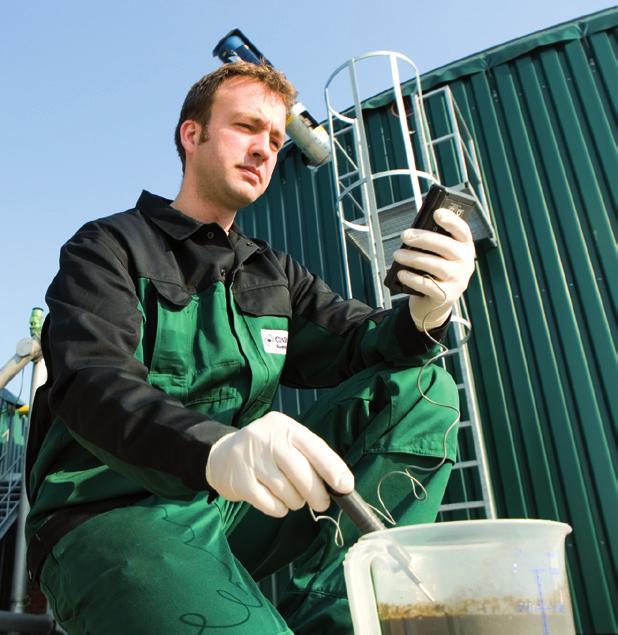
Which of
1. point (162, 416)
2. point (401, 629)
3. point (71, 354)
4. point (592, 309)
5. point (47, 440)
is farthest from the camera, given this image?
point (592, 309)

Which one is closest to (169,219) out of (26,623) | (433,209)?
(433,209)

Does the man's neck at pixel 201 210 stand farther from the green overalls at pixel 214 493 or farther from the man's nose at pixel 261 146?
the green overalls at pixel 214 493

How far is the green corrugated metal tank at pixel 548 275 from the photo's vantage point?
437 centimetres

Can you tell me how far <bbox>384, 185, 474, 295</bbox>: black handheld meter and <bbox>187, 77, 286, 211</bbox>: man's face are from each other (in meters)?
0.64

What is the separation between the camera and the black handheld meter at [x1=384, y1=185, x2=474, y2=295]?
1.68 m

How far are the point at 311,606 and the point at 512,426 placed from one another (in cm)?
362

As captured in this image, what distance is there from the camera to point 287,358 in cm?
223

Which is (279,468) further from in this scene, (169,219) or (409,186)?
(409,186)

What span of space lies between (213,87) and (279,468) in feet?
5.89

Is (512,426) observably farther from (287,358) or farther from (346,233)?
→ (287,358)

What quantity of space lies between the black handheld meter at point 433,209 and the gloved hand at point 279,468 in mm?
790

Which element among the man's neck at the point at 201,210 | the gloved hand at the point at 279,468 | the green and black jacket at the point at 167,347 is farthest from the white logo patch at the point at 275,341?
the gloved hand at the point at 279,468

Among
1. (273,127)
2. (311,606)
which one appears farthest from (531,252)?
(311,606)

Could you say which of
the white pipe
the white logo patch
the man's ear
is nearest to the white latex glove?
the white logo patch
